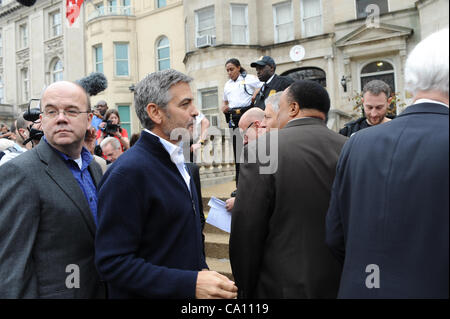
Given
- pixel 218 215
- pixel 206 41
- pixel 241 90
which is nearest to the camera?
pixel 218 215

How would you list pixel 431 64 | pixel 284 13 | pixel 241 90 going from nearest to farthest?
pixel 431 64 < pixel 241 90 < pixel 284 13

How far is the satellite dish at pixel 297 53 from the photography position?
16344mm

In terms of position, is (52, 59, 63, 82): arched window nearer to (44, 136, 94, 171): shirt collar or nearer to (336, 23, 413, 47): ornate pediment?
(336, 23, 413, 47): ornate pediment

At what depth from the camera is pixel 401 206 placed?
4.74 ft

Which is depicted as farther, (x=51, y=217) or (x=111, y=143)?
(x=111, y=143)

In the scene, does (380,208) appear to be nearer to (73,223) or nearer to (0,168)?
(73,223)

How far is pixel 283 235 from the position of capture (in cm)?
221

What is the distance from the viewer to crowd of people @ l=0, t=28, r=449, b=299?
143 cm

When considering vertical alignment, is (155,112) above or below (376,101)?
below

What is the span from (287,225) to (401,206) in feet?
2.79

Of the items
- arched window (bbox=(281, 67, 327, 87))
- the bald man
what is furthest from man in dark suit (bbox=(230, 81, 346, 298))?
arched window (bbox=(281, 67, 327, 87))

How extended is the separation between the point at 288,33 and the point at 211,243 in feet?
46.3

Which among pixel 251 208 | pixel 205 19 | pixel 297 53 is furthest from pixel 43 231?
pixel 205 19

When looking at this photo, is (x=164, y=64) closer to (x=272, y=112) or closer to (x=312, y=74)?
(x=312, y=74)
